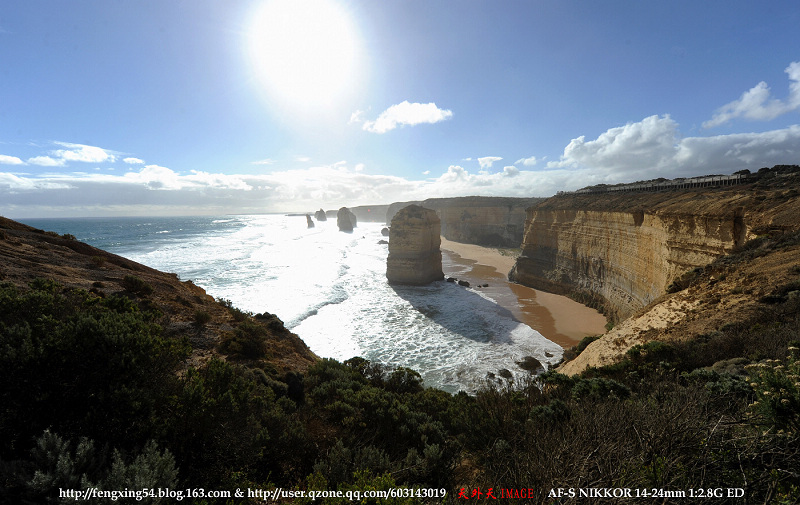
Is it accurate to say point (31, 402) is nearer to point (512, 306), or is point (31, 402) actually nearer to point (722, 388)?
point (722, 388)

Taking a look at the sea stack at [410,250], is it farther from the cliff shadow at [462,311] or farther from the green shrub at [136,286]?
the green shrub at [136,286]

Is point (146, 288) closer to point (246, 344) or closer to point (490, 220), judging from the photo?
point (246, 344)

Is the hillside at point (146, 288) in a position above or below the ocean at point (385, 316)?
above

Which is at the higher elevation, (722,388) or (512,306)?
(722,388)

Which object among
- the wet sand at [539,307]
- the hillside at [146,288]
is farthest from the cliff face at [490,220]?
the hillside at [146,288]

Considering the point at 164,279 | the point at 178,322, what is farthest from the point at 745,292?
the point at 164,279

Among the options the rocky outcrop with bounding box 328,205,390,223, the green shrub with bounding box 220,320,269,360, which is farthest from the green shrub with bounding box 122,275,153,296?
the rocky outcrop with bounding box 328,205,390,223

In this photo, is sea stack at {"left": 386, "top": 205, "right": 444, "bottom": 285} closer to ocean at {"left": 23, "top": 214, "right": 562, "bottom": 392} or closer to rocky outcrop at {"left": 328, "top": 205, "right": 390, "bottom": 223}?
ocean at {"left": 23, "top": 214, "right": 562, "bottom": 392}
